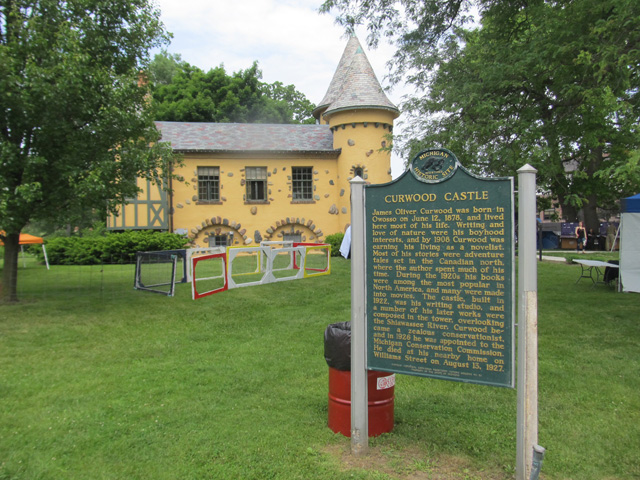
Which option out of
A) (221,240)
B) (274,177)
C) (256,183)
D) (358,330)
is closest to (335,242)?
(274,177)

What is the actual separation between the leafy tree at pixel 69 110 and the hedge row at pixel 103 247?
8908 mm

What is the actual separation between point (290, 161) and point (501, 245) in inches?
765

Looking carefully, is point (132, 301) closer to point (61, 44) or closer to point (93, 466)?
point (61, 44)

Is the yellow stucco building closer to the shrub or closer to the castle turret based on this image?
the castle turret

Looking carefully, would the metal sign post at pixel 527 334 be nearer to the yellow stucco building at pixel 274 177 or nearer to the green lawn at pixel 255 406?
the green lawn at pixel 255 406

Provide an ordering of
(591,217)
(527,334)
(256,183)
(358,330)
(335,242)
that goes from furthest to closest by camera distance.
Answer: (591,217) < (256,183) < (335,242) < (358,330) < (527,334)

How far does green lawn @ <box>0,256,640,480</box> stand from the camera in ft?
12.2

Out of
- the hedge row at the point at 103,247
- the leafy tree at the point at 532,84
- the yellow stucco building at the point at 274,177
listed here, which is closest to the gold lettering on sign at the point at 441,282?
the leafy tree at the point at 532,84

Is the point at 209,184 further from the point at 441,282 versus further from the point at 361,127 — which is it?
the point at 441,282

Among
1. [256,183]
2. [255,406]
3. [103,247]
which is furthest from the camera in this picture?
[256,183]

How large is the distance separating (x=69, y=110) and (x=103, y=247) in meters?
10.8

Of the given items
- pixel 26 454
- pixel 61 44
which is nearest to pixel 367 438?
pixel 26 454

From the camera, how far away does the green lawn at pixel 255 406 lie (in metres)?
3.71

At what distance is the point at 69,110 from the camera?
9281 mm
